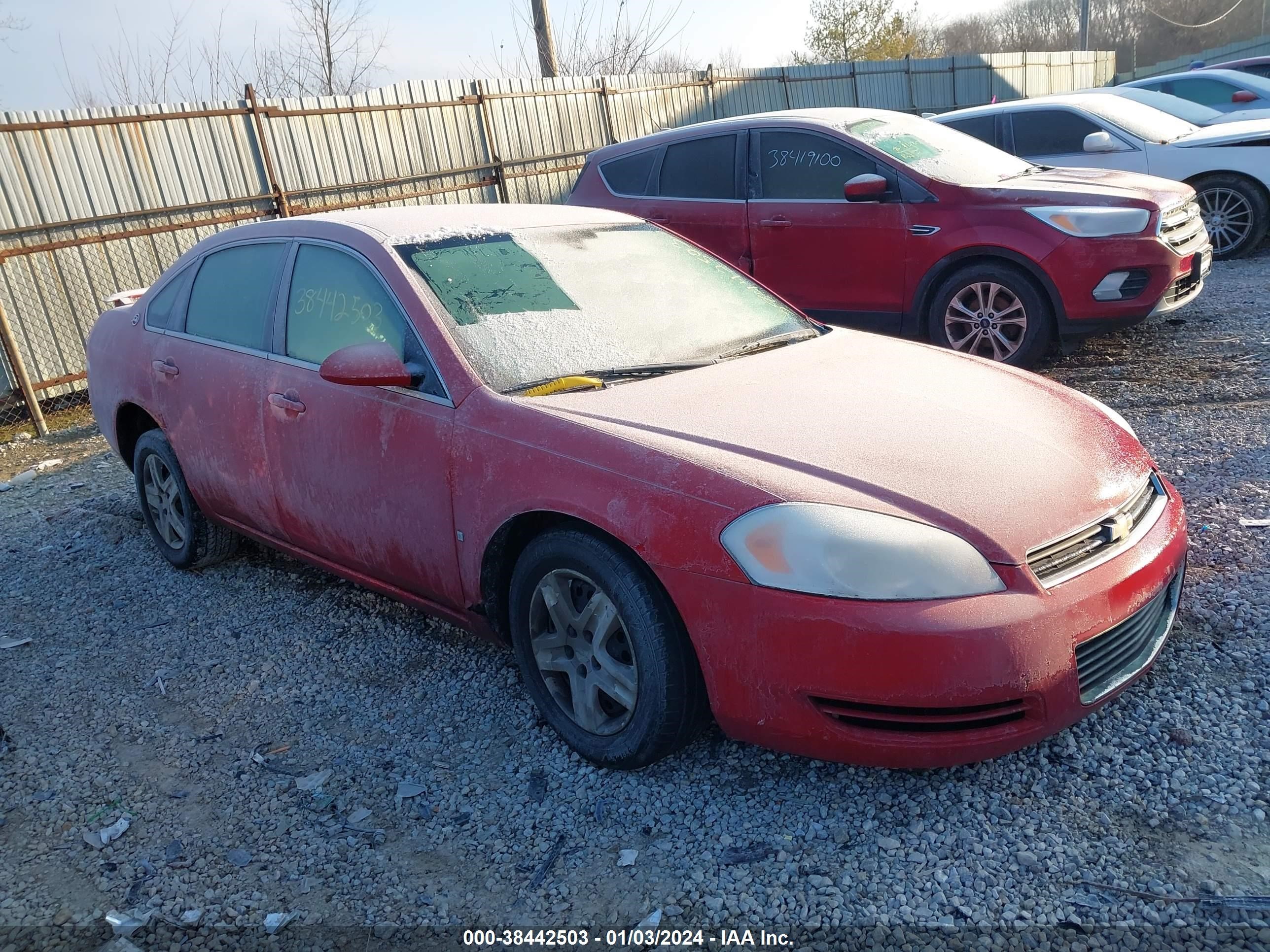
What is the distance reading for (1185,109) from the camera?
10.8 m

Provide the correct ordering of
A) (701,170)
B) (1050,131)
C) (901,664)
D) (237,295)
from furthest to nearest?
(1050,131) < (701,170) < (237,295) < (901,664)

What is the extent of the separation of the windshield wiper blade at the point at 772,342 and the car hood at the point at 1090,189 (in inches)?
123

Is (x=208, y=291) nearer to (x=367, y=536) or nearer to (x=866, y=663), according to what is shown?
(x=367, y=536)

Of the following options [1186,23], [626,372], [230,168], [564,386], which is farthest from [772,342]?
[1186,23]

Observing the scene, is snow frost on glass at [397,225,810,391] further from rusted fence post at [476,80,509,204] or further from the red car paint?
rusted fence post at [476,80,509,204]

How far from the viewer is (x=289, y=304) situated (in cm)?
386

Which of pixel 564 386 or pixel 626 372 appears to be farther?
pixel 626 372

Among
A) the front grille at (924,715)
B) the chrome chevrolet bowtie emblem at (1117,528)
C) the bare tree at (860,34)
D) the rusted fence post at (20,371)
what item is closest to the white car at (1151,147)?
the chrome chevrolet bowtie emblem at (1117,528)

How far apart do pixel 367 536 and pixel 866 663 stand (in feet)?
6.31

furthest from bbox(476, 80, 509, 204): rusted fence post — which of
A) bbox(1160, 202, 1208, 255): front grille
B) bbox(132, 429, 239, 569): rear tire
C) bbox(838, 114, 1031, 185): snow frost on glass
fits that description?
bbox(132, 429, 239, 569): rear tire

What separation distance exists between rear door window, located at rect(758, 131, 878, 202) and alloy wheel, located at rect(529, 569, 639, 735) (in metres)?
4.60

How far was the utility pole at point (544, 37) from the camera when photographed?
1473cm

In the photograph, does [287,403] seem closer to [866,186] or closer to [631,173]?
[866,186]

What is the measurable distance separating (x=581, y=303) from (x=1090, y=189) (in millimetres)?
4373
